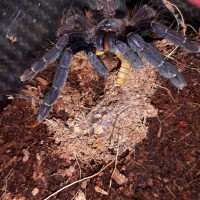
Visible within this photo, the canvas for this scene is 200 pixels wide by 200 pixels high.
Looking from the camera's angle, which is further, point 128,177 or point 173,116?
point 173,116

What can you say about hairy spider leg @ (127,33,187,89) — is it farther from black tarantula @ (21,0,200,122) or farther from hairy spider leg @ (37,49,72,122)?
hairy spider leg @ (37,49,72,122)

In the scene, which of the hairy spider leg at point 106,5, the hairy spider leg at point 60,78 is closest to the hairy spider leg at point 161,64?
the hairy spider leg at point 60,78

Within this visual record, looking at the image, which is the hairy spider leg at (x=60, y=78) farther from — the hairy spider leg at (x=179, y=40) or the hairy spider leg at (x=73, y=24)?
the hairy spider leg at (x=179, y=40)

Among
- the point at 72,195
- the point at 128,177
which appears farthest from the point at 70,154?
the point at 128,177

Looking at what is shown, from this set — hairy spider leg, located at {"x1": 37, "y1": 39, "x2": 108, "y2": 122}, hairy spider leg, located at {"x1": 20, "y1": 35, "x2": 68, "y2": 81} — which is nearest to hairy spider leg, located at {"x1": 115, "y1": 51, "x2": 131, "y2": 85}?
hairy spider leg, located at {"x1": 37, "y1": 39, "x2": 108, "y2": 122}

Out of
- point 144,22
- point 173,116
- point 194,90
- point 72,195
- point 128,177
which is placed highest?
point 144,22

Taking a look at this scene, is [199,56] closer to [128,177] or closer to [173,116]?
[173,116]
